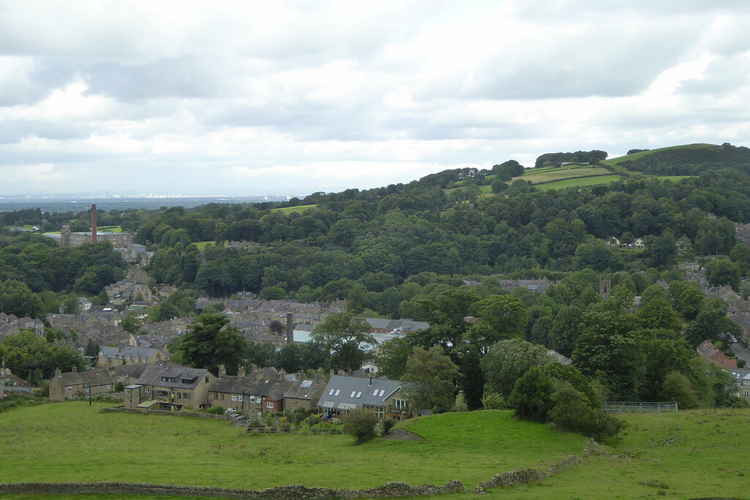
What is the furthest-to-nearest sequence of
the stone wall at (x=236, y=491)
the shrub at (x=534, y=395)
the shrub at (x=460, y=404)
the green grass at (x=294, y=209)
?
the green grass at (x=294, y=209), the shrub at (x=460, y=404), the shrub at (x=534, y=395), the stone wall at (x=236, y=491)

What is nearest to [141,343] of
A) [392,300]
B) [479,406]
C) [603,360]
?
[392,300]

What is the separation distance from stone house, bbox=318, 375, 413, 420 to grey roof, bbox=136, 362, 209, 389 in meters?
10.1

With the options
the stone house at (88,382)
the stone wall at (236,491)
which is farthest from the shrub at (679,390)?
the stone house at (88,382)

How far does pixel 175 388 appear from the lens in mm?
54719

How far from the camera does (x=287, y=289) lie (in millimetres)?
121562

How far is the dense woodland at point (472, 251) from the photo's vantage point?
Answer: 8088cm

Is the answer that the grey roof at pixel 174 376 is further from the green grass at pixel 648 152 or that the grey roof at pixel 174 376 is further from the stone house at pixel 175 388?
the green grass at pixel 648 152

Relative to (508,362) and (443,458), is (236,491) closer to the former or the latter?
(443,458)

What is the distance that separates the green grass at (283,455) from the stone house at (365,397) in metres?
8.15

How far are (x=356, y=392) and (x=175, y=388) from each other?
14366 millimetres

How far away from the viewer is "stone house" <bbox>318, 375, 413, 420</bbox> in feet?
154

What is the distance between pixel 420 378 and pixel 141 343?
47912mm

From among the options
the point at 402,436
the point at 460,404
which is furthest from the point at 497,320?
the point at 402,436

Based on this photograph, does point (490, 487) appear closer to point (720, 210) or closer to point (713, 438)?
point (713, 438)
